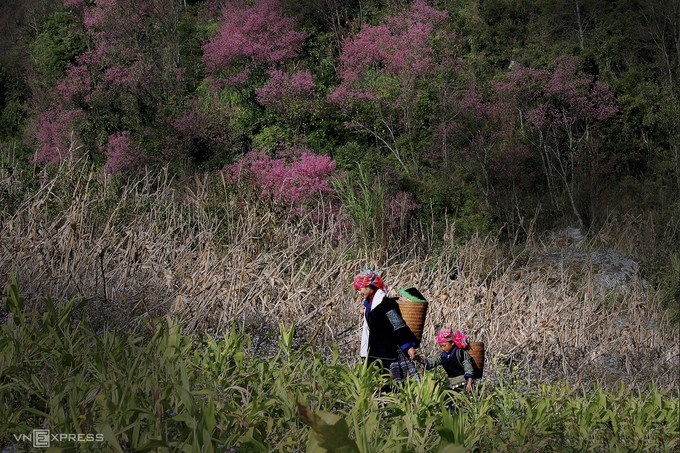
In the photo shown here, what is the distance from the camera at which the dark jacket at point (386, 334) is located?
4.38m

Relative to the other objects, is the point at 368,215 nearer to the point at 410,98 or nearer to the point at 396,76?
the point at 410,98

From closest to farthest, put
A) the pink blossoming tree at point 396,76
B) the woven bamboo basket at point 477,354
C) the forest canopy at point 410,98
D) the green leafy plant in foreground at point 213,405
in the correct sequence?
1. the green leafy plant in foreground at point 213,405
2. the woven bamboo basket at point 477,354
3. the forest canopy at point 410,98
4. the pink blossoming tree at point 396,76

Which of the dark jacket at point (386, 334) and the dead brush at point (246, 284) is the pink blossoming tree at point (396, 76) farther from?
the dark jacket at point (386, 334)

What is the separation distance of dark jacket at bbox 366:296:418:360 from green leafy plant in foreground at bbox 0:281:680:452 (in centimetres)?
57

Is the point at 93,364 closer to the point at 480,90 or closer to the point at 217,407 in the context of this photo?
the point at 217,407

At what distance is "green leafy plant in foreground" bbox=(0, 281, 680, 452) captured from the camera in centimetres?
223

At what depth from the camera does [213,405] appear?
216 cm

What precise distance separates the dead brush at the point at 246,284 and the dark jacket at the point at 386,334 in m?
0.23

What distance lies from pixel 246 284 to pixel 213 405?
300 cm

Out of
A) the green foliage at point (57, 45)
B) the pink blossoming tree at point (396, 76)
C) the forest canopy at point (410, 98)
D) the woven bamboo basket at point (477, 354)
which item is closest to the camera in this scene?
the woven bamboo basket at point (477, 354)

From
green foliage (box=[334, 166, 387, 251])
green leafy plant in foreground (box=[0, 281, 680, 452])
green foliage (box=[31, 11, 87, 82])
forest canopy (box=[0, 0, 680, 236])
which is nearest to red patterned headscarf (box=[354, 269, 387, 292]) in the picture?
green leafy plant in foreground (box=[0, 281, 680, 452])

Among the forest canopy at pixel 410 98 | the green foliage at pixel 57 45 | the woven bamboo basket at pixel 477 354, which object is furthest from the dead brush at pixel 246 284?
the green foliage at pixel 57 45

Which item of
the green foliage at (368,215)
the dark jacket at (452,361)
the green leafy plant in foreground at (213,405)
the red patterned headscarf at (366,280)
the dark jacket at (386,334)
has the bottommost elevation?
the green foliage at (368,215)

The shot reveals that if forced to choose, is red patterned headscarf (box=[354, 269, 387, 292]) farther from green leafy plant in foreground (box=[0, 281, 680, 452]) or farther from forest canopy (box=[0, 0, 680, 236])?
forest canopy (box=[0, 0, 680, 236])
